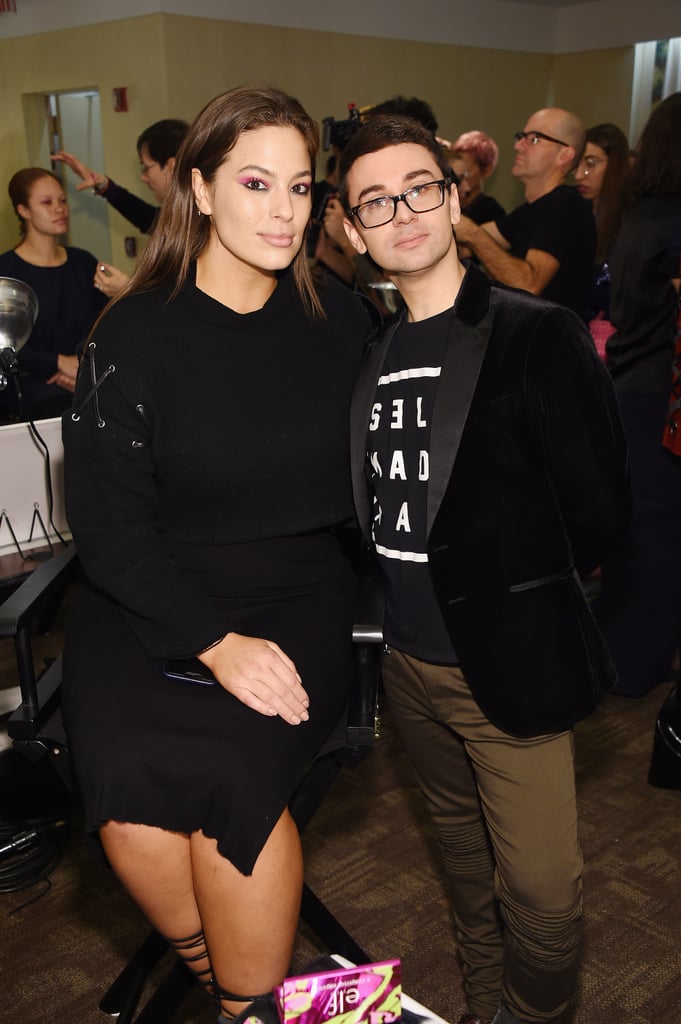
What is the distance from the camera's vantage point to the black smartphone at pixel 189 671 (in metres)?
1.51

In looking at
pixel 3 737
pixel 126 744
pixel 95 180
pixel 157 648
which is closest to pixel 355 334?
pixel 157 648

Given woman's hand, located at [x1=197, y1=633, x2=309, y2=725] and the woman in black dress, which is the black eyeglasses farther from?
woman's hand, located at [x1=197, y1=633, x2=309, y2=725]

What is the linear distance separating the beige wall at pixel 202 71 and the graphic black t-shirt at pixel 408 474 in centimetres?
438

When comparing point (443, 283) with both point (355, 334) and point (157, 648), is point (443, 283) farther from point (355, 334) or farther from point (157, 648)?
point (157, 648)

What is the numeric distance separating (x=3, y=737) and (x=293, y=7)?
548cm

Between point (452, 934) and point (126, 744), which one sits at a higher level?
point (126, 744)

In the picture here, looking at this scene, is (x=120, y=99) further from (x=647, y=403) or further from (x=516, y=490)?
(x=516, y=490)

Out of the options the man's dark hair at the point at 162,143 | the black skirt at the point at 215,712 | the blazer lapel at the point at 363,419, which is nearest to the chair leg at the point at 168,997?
the black skirt at the point at 215,712

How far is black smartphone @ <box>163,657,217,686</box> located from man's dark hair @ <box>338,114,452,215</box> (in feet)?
2.35

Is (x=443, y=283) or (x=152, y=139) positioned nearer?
(x=443, y=283)

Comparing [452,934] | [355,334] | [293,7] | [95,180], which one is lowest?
[452,934]

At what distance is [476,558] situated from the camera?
141 centimetres

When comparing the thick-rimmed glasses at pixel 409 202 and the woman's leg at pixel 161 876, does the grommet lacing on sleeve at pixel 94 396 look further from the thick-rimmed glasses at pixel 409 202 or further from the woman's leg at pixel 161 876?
the woman's leg at pixel 161 876

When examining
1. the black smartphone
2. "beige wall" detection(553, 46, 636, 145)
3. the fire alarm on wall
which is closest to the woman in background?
the black smartphone
